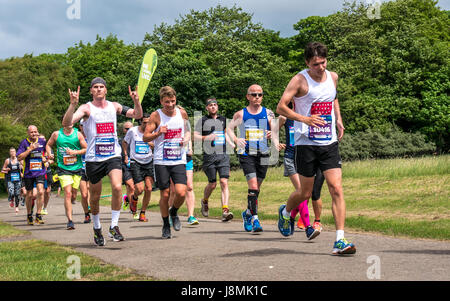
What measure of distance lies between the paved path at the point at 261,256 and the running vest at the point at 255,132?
4.57 feet

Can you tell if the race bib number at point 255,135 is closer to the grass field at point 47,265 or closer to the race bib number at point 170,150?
the race bib number at point 170,150

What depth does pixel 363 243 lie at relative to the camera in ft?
24.4

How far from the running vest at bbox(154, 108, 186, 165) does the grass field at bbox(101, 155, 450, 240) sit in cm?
299

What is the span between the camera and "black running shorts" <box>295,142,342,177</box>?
6.75 m

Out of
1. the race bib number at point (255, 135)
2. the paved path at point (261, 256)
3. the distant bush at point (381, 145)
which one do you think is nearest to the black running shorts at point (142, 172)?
the paved path at point (261, 256)

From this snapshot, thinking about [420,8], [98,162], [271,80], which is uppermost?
[420,8]

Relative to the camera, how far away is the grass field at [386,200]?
30.8 ft

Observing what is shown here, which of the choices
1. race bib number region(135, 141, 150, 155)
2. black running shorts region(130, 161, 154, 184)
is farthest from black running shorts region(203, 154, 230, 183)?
race bib number region(135, 141, 150, 155)

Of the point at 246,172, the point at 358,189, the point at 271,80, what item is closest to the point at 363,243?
the point at 246,172

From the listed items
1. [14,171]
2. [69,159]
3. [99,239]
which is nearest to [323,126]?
[99,239]

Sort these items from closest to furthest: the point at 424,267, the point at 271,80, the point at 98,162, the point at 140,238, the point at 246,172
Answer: the point at 424,267, the point at 98,162, the point at 140,238, the point at 246,172, the point at 271,80

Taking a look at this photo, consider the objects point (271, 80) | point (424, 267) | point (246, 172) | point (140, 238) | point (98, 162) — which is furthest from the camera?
point (271, 80)
